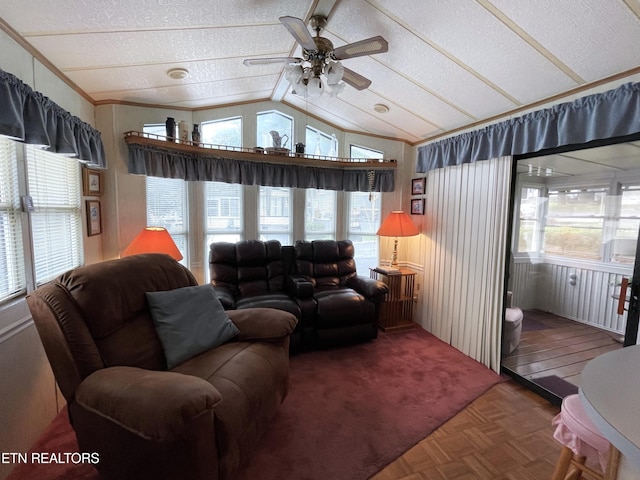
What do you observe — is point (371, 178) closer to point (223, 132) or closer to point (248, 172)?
point (248, 172)

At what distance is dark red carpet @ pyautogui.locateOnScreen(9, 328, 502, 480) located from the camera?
1597mm

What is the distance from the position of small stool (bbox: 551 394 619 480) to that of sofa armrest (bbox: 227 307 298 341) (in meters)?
1.40

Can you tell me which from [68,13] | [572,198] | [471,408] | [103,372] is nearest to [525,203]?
[572,198]

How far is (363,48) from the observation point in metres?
1.59

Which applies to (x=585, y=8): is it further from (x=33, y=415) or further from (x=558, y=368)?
(x=33, y=415)

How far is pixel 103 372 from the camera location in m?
1.33

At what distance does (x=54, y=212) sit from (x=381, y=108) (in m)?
2.81

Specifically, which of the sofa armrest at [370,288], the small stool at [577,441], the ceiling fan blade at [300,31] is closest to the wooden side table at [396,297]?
the sofa armrest at [370,288]

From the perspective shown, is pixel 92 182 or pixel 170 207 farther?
pixel 170 207

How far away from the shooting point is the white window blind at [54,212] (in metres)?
1.87

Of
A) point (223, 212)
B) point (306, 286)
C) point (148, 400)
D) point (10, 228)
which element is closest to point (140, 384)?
point (148, 400)

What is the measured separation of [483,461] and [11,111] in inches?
119

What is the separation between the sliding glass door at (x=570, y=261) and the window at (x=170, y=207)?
3.16m

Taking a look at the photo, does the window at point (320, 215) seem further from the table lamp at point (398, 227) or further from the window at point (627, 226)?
the window at point (627, 226)
